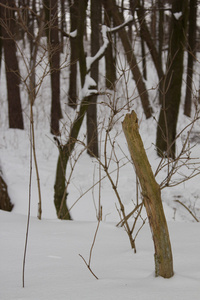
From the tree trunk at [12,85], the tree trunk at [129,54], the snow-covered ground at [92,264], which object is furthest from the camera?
the tree trunk at [12,85]

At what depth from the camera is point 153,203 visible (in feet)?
6.01

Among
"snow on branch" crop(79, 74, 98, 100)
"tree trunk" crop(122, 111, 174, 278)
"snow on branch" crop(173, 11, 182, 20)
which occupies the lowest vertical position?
"tree trunk" crop(122, 111, 174, 278)

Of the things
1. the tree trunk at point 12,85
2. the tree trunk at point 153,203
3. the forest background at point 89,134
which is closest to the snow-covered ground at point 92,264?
the tree trunk at point 153,203

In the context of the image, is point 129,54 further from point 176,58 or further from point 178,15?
point 178,15

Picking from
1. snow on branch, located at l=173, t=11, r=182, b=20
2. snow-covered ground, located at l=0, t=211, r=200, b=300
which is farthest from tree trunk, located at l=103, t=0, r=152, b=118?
snow-covered ground, located at l=0, t=211, r=200, b=300

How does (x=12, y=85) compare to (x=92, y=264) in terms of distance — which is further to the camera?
(x=12, y=85)

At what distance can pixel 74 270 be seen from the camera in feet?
7.25

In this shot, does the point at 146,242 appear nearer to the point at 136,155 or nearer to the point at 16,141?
the point at 136,155

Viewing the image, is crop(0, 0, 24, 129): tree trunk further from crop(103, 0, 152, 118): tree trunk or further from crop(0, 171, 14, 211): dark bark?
crop(0, 171, 14, 211): dark bark

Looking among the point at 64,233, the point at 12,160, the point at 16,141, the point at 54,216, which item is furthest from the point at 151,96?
the point at 64,233

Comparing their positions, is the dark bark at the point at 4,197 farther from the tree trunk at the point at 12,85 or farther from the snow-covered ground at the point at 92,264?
the tree trunk at the point at 12,85

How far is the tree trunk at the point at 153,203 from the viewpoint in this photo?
1.84m

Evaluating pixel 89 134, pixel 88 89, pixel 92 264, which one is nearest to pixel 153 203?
pixel 92 264

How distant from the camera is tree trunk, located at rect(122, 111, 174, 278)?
1836 mm
